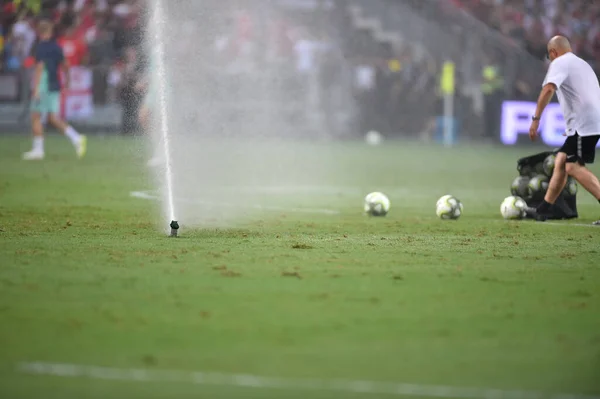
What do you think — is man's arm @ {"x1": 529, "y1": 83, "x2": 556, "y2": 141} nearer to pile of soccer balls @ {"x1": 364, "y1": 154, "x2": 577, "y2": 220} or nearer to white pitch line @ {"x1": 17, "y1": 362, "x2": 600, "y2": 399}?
pile of soccer balls @ {"x1": 364, "y1": 154, "x2": 577, "y2": 220}

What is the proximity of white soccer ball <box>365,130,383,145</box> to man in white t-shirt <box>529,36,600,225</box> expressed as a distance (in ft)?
69.2

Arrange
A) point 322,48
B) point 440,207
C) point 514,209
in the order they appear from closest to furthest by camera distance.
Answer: point 514,209, point 440,207, point 322,48

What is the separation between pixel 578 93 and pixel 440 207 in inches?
82.5

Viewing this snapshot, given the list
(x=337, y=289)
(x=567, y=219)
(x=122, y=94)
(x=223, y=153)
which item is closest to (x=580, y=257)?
(x=337, y=289)

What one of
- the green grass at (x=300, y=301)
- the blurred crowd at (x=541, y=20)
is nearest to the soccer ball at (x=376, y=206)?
the green grass at (x=300, y=301)

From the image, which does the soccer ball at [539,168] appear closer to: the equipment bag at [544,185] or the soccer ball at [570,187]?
the equipment bag at [544,185]

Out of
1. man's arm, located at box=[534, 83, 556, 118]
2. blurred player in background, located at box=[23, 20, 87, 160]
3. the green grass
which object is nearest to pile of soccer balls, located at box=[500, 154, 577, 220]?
the green grass

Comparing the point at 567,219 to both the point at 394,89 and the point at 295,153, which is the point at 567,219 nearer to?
the point at 295,153

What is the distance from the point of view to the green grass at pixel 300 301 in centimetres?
548

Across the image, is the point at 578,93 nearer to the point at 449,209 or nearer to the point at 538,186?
the point at 538,186

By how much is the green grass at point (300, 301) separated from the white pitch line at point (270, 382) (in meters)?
0.08

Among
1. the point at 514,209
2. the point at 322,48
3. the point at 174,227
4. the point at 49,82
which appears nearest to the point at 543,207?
the point at 514,209

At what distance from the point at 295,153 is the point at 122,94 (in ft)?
26.8

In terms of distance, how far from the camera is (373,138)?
115 feet
